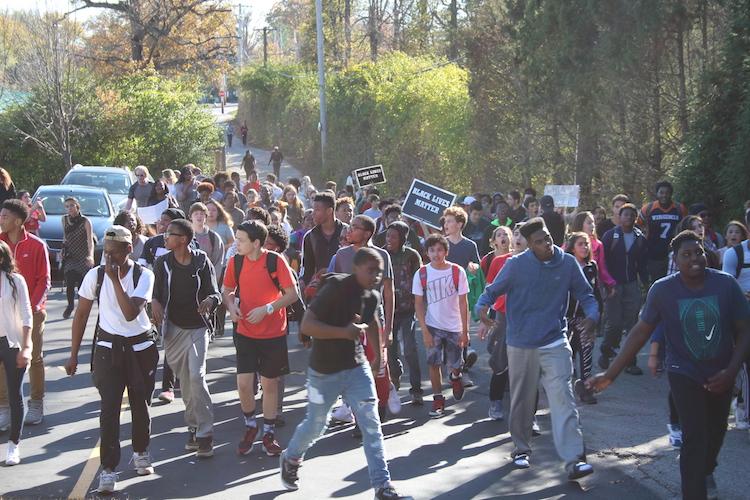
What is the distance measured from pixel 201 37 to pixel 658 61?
3653 centimetres

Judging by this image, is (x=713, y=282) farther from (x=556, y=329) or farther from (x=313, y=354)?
(x=313, y=354)

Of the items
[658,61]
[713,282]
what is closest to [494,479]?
[713,282]

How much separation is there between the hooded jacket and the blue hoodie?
2.34 meters

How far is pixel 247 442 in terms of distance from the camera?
344 inches

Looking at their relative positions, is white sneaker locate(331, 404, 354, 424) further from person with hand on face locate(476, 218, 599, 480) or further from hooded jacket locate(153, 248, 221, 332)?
person with hand on face locate(476, 218, 599, 480)

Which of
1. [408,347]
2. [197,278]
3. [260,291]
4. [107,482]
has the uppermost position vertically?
[197,278]

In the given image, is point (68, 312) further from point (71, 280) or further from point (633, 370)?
point (633, 370)

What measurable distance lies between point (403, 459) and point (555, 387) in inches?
60.8

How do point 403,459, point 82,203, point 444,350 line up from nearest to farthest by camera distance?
point 403,459 → point 444,350 → point 82,203

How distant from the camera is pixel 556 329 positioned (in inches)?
303

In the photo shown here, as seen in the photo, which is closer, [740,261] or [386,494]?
[386,494]

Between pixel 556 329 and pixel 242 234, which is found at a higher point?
pixel 242 234

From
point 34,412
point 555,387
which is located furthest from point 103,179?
point 555,387

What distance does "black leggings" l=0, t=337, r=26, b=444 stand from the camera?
27.1ft
